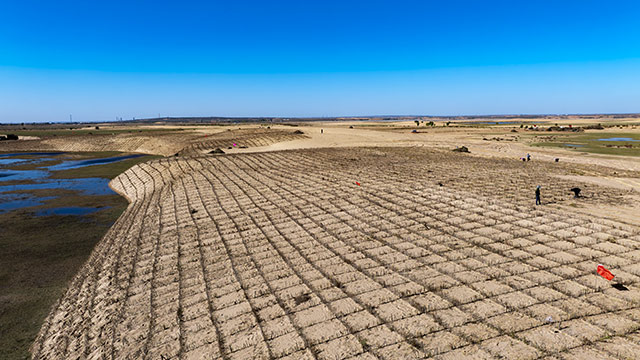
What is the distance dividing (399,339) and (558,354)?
88.1 inches

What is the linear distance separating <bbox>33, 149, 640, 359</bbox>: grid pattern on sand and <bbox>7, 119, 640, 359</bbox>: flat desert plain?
0.04 meters

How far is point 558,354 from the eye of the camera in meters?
4.65

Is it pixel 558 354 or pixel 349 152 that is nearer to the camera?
pixel 558 354

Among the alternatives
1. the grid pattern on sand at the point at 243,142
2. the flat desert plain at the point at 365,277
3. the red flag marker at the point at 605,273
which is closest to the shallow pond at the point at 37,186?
the flat desert plain at the point at 365,277

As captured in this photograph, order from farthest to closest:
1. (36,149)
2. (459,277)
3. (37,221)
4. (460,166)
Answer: (36,149) < (460,166) < (37,221) < (459,277)

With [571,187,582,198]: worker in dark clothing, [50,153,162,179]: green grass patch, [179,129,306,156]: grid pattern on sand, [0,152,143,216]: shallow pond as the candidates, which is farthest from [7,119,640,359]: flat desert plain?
[179,129,306,156]: grid pattern on sand

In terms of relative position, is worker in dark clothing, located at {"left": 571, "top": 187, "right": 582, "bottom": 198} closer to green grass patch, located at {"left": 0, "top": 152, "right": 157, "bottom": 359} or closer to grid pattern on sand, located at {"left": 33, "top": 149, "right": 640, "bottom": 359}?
grid pattern on sand, located at {"left": 33, "top": 149, "right": 640, "bottom": 359}

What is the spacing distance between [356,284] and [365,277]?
1.20 ft

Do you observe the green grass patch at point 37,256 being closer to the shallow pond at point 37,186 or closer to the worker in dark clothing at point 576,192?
the shallow pond at point 37,186

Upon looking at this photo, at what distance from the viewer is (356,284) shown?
22.7ft

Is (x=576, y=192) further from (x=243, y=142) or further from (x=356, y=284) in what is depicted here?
(x=243, y=142)

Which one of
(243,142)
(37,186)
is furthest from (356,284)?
(243,142)

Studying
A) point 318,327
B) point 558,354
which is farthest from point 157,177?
point 558,354

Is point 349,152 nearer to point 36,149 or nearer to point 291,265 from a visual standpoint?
point 291,265
